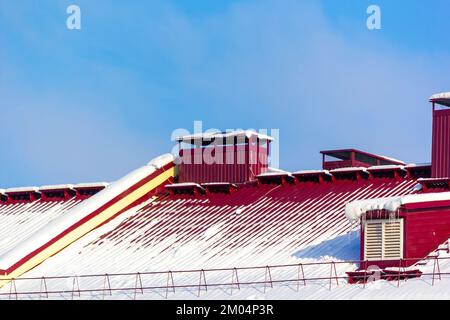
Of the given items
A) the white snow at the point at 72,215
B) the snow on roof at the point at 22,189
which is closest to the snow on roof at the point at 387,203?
the white snow at the point at 72,215

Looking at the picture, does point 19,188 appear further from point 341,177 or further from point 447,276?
point 447,276

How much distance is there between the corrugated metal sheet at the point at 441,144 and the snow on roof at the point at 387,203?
640 centimetres

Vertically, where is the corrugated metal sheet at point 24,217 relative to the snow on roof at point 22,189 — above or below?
below

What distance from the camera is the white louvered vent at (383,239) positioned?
1460 inches

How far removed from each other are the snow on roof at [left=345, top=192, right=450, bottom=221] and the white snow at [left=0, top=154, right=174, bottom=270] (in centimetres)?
1553

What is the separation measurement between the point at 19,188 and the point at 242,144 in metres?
12.3

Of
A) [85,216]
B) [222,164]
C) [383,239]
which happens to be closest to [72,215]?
[85,216]

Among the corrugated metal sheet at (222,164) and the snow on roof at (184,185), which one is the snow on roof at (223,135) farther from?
the snow on roof at (184,185)

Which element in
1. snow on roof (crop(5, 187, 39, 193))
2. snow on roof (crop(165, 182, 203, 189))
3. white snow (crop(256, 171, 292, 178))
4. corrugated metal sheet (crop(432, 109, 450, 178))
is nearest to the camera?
corrugated metal sheet (crop(432, 109, 450, 178))

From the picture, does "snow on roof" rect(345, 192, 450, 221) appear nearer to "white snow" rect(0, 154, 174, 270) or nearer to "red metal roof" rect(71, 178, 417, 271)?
"red metal roof" rect(71, 178, 417, 271)

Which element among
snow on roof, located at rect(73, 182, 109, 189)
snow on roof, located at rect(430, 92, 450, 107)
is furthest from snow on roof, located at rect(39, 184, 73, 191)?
snow on roof, located at rect(430, 92, 450, 107)

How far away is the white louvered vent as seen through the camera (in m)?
37.1

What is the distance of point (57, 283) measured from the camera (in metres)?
44.4
